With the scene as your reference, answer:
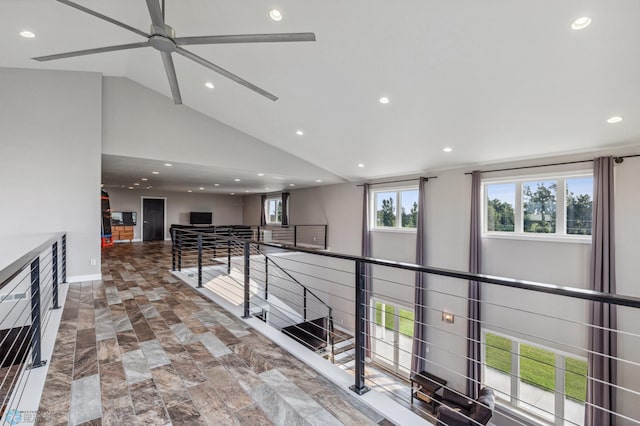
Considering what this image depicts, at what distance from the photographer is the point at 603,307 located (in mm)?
4504

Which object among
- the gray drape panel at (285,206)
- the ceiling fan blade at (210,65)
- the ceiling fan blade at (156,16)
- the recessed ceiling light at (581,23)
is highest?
the recessed ceiling light at (581,23)

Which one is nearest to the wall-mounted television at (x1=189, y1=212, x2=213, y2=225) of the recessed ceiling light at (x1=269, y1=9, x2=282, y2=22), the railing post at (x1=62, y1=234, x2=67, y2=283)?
the railing post at (x1=62, y1=234, x2=67, y2=283)

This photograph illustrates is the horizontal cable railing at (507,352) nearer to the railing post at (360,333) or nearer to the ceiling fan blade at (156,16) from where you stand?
the railing post at (360,333)

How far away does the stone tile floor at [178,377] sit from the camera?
1777 millimetres

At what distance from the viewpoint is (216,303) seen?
12.6 feet

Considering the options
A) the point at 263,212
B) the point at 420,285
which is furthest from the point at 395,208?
the point at 263,212

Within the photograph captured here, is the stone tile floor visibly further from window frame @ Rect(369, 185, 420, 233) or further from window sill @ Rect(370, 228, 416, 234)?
window frame @ Rect(369, 185, 420, 233)

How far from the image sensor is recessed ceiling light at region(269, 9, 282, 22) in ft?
10.6

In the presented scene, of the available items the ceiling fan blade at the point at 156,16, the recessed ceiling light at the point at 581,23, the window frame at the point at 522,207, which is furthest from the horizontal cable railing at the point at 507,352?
the recessed ceiling light at the point at 581,23

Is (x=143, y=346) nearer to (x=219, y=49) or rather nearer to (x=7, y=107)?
(x=219, y=49)

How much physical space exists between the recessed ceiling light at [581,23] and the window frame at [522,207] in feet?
9.88

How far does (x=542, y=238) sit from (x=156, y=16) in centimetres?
620

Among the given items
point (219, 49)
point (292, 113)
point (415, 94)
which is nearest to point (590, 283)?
point (415, 94)
